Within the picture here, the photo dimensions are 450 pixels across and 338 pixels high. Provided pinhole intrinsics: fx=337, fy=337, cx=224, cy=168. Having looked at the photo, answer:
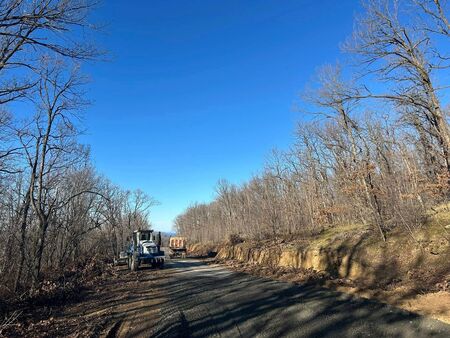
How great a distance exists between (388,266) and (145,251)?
2049 centimetres

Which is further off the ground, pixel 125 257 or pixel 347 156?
pixel 347 156

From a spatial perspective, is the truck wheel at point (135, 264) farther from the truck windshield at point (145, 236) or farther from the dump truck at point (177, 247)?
the dump truck at point (177, 247)

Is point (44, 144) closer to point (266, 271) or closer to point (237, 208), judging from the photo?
point (266, 271)

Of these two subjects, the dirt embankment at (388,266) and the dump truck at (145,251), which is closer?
the dirt embankment at (388,266)

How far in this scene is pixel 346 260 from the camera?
47.7ft

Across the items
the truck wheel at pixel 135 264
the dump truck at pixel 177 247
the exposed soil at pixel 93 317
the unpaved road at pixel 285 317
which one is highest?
the dump truck at pixel 177 247

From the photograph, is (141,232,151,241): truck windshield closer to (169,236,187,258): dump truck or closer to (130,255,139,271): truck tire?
(130,255,139,271): truck tire

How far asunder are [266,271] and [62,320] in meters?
10.7

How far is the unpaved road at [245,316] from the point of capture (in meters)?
7.23

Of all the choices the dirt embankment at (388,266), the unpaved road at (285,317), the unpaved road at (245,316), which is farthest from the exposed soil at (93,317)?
the dirt embankment at (388,266)

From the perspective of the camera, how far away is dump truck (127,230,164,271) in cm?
2696

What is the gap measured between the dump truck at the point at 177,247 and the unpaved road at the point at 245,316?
3768 cm

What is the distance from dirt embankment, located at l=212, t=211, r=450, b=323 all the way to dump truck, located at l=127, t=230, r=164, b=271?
11517mm

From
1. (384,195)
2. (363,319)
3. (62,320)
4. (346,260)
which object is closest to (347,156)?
(384,195)
